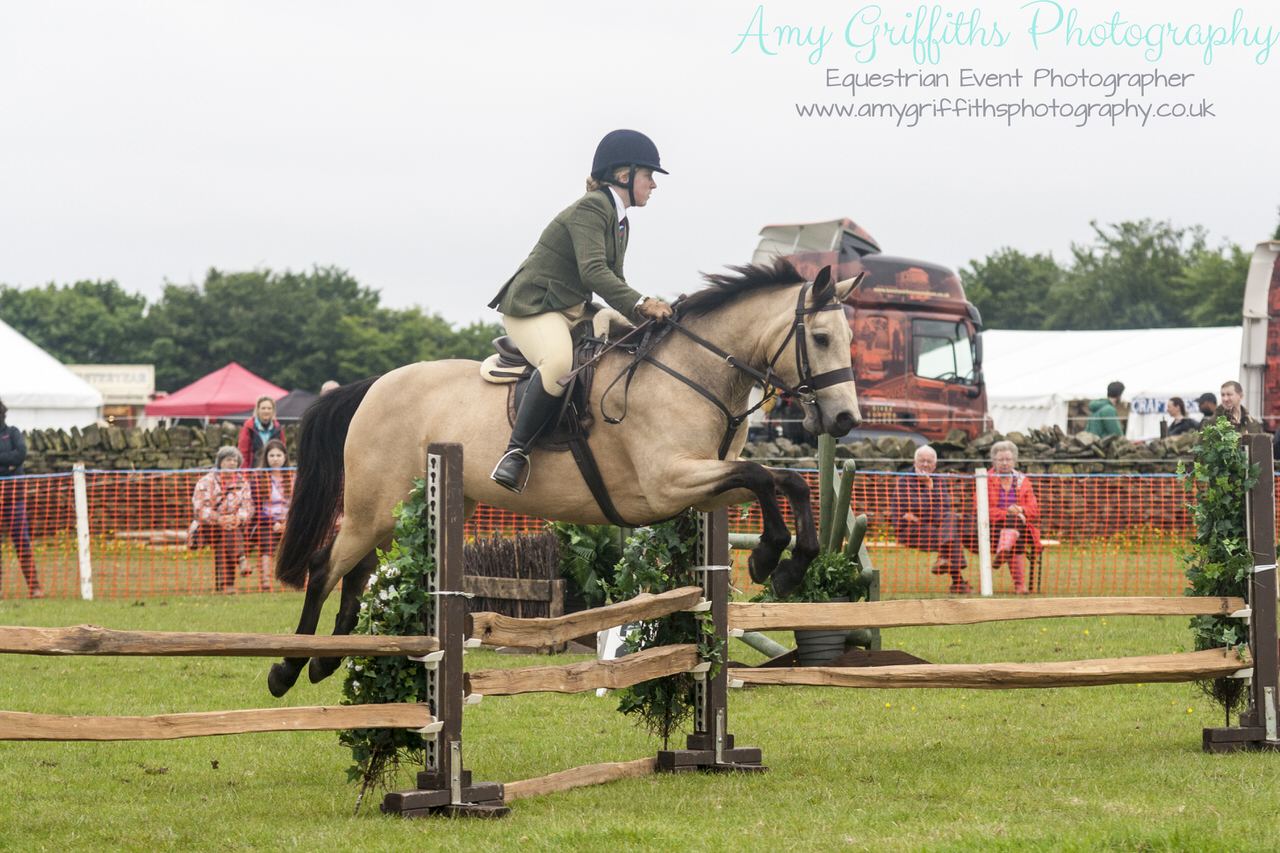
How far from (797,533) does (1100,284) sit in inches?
2852

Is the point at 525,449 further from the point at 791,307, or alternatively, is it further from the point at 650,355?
the point at 791,307

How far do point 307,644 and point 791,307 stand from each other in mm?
2377

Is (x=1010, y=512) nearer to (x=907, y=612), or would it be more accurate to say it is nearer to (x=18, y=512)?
(x=907, y=612)

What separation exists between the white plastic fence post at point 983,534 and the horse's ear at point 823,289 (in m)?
7.46

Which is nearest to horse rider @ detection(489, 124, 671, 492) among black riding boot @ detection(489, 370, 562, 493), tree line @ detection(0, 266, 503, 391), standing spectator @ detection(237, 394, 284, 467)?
black riding boot @ detection(489, 370, 562, 493)

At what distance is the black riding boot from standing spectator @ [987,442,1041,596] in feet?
26.0

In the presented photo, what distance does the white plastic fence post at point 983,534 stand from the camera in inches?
491

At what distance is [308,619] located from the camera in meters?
6.19

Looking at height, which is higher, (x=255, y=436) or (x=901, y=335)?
(x=901, y=335)

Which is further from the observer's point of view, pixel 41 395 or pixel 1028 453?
pixel 41 395

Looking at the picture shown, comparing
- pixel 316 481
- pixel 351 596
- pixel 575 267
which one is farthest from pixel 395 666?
pixel 316 481

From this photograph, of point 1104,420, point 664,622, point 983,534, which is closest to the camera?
point 664,622

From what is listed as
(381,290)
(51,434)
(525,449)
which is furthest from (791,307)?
(381,290)

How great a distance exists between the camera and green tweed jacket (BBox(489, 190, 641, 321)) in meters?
5.55
